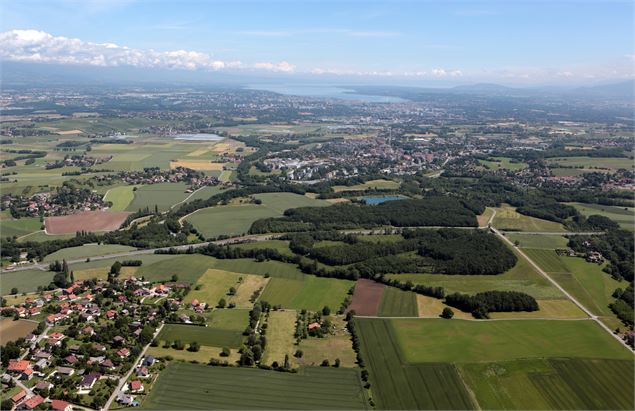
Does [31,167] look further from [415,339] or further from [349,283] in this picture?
[415,339]

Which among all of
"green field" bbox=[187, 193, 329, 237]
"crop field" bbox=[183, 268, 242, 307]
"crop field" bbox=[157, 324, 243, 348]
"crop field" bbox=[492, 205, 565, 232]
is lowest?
"green field" bbox=[187, 193, 329, 237]

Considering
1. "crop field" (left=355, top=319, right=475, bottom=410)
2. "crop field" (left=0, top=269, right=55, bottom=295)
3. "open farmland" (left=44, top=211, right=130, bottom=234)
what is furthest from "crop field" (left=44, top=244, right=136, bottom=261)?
"crop field" (left=355, top=319, right=475, bottom=410)

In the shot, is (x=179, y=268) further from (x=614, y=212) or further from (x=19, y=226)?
(x=614, y=212)

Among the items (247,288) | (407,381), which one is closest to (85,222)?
(247,288)

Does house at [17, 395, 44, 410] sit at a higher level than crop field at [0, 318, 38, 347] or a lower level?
higher

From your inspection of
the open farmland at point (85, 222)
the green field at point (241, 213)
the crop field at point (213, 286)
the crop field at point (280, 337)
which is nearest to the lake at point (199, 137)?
the green field at point (241, 213)

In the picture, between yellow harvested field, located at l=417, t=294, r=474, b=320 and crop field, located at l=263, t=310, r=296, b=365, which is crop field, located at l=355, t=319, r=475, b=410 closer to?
crop field, located at l=263, t=310, r=296, b=365

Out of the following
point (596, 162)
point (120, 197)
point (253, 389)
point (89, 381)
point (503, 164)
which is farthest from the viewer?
point (596, 162)
